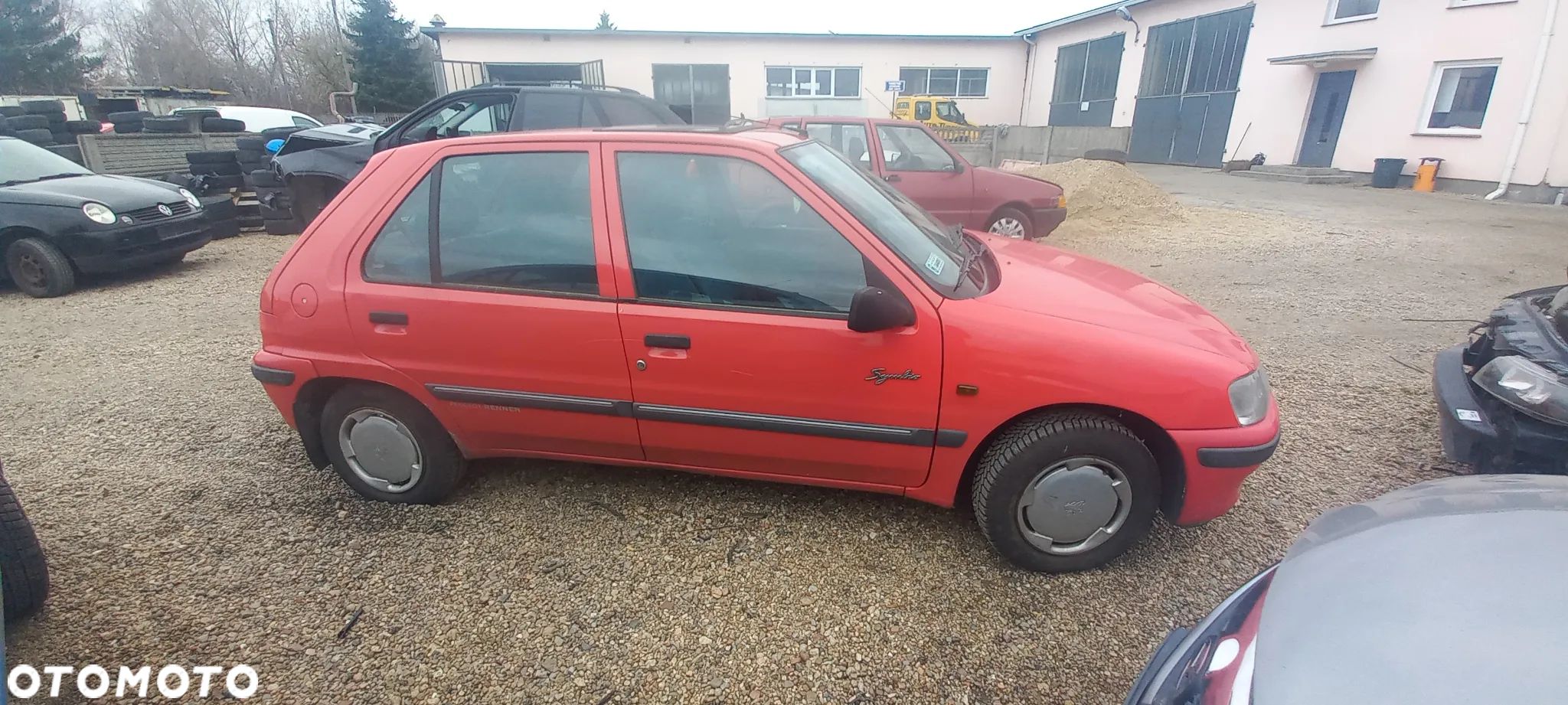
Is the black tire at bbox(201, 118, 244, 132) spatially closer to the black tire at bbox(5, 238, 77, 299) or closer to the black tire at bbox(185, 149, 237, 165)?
the black tire at bbox(185, 149, 237, 165)

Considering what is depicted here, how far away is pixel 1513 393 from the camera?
2672 mm

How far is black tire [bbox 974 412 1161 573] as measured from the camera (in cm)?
236

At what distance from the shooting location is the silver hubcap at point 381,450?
2.91 m

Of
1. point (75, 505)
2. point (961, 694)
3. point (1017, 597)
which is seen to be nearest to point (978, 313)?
point (1017, 597)

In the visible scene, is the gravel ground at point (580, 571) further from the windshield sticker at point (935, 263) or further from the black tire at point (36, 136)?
the black tire at point (36, 136)

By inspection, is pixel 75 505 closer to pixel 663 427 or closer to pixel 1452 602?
pixel 663 427

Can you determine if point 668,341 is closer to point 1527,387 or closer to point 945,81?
point 1527,387

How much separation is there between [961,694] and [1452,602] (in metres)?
1.24

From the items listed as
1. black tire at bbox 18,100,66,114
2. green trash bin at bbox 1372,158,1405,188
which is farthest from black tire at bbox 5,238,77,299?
green trash bin at bbox 1372,158,1405,188

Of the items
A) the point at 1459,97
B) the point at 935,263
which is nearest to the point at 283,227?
the point at 935,263

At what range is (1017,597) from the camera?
250cm

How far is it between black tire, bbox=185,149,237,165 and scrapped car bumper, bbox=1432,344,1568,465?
13925 millimetres

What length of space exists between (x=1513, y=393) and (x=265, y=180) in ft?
40.2

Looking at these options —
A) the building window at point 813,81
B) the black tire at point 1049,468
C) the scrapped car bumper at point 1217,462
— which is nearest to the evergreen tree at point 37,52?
the building window at point 813,81
